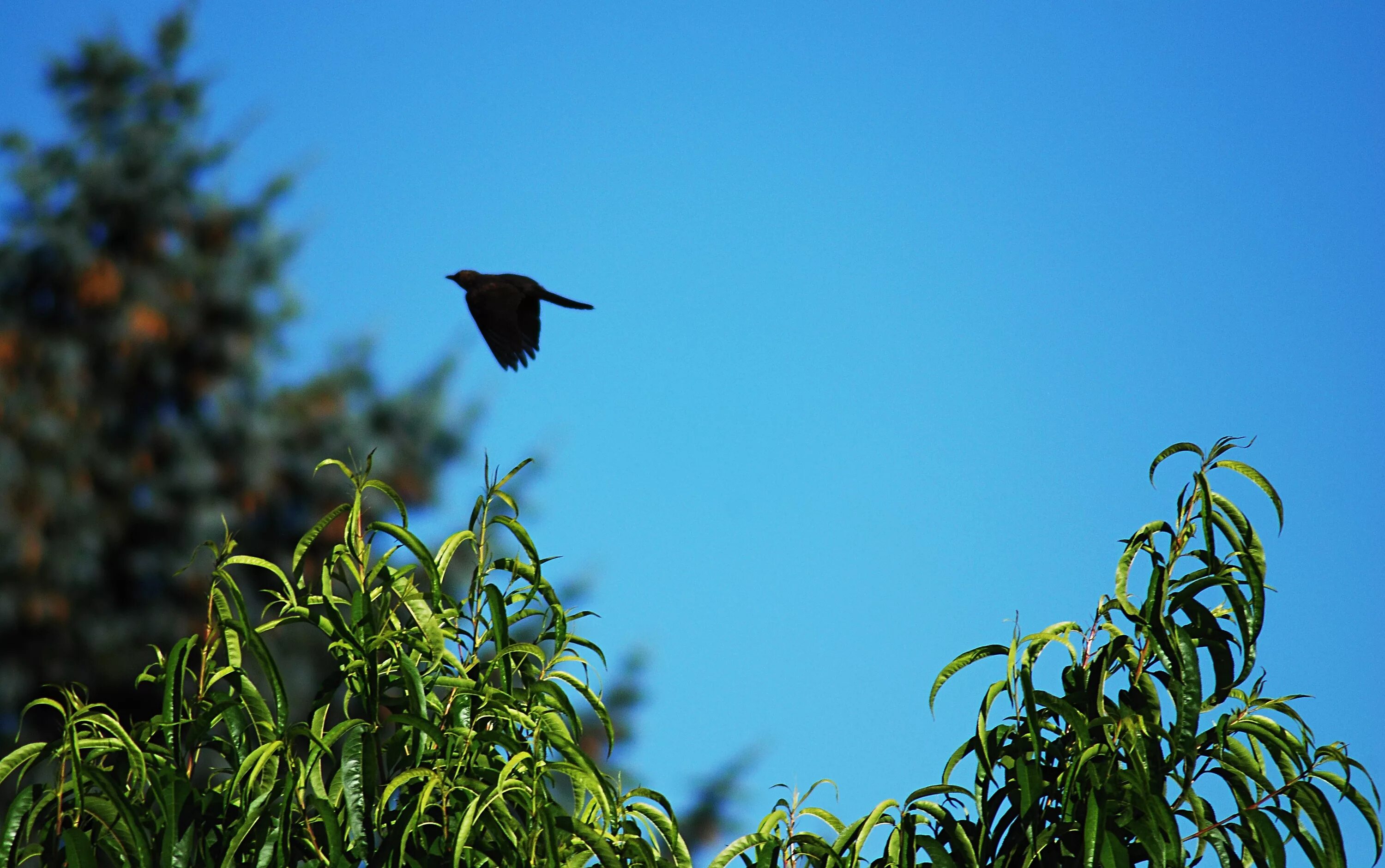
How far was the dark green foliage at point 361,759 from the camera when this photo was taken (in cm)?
234

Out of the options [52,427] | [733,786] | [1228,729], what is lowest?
[1228,729]

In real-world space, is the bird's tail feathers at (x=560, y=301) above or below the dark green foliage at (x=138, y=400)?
below

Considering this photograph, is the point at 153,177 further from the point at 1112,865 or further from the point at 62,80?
the point at 1112,865

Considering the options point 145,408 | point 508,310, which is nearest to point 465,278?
point 508,310

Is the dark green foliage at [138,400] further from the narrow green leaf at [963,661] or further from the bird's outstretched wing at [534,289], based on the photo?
the narrow green leaf at [963,661]

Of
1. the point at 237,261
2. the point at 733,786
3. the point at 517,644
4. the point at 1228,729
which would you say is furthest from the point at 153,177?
the point at 1228,729

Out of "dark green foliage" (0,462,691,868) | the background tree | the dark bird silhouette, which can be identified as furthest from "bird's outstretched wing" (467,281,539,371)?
the background tree

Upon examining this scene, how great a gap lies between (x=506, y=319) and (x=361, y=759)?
3.08 metres

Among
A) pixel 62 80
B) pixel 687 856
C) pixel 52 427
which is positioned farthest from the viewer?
pixel 62 80

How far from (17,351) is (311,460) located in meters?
1.92

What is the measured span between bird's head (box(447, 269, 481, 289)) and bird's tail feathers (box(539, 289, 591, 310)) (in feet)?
0.89

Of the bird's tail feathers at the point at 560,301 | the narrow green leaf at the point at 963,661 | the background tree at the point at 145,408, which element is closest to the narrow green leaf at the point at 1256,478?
the narrow green leaf at the point at 963,661

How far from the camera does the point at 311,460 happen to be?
360 inches

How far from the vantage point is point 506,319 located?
5324mm
